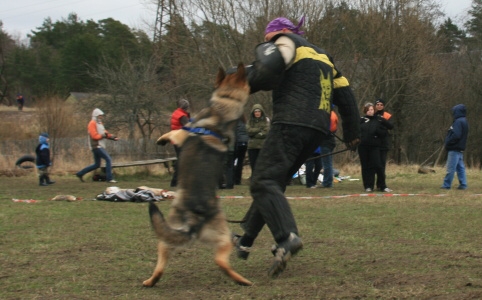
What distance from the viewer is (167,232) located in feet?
13.1

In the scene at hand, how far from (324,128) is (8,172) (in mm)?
15195

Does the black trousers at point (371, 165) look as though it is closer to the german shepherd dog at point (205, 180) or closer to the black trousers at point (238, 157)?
the black trousers at point (238, 157)

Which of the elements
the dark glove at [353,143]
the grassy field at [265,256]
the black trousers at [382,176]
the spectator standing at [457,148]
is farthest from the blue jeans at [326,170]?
the dark glove at [353,143]

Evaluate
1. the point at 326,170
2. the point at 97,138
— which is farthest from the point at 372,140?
the point at 97,138

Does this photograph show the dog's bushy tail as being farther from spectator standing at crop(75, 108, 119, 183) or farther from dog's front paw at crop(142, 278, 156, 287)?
spectator standing at crop(75, 108, 119, 183)

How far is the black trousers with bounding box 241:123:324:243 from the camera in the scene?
4.30 meters

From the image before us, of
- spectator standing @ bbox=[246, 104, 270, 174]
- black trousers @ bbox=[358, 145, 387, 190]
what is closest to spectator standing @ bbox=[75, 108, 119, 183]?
spectator standing @ bbox=[246, 104, 270, 174]

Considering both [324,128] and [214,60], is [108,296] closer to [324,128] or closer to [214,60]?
[324,128]

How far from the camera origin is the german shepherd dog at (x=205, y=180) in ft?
13.0

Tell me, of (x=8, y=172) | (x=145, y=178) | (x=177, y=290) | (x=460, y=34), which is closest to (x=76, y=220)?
(x=177, y=290)

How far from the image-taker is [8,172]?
17.7 metres

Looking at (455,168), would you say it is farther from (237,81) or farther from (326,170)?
(237,81)

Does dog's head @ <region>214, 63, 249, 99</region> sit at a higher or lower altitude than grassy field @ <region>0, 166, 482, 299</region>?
higher

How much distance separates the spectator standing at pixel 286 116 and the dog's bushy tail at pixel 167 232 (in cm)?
69
